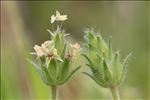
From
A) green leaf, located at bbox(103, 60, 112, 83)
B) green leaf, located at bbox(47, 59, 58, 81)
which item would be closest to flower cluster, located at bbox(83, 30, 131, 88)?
green leaf, located at bbox(103, 60, 112, 83)

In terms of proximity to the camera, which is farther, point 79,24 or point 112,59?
point 79,24

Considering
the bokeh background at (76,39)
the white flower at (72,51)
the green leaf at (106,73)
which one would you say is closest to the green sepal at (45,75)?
the white flower at (72,51)

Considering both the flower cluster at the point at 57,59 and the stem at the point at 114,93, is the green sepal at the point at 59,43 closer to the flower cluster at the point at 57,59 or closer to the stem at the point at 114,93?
the flower cluster at the point at 57,59

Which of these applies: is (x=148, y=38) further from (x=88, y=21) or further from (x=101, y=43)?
(x=101, y=43)

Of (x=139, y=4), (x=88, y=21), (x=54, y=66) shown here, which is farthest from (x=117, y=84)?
(x=88, y=21)

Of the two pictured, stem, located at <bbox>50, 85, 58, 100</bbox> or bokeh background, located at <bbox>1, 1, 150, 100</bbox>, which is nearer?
stem, located at <bbox>50, 85, 58, 100</bbox>

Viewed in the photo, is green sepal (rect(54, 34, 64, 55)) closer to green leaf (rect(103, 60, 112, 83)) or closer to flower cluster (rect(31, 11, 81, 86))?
flower cluster (rect(31, 11, 81, 86))

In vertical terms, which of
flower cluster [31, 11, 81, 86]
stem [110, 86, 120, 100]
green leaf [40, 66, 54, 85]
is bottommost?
stem [110, 86, 120, 100]
